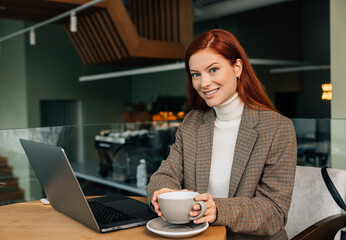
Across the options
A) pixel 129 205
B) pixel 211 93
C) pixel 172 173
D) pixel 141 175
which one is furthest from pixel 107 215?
pixel 141 175

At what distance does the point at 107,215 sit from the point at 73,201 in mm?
155

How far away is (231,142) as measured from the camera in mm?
1568

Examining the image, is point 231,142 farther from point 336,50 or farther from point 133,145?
point 133,145

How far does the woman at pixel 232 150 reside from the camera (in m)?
1.29

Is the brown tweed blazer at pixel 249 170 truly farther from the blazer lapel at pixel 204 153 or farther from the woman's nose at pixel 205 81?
the woman's nose at pixel 205 81

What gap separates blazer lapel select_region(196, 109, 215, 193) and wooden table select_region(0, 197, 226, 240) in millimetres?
356

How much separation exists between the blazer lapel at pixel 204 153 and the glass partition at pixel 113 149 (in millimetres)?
636

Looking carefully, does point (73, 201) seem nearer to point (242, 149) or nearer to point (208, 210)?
point (208, 210)

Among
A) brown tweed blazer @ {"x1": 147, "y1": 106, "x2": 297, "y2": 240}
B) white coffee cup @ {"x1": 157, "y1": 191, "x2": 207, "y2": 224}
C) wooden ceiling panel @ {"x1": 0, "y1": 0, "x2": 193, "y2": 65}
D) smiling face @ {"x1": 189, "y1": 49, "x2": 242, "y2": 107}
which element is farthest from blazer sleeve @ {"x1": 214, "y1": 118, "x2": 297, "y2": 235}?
wooden ceiling panel @ {"x1": 0, "y1": 0, "x2": 193, "y2": 65}

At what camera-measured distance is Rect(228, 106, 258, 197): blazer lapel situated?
145cm

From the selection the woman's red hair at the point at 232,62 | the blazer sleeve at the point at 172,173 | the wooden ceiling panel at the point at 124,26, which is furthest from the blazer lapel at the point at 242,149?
the wooden ceiling panel at the point at 124,26

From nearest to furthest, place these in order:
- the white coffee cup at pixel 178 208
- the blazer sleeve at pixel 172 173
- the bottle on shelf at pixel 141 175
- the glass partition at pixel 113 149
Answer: the white coffee cup at pixel 178 208, the blazer sleeve at pixel 172 173, the glass partition at pixel 113 149, the bottle on shelf at pixel 141 175

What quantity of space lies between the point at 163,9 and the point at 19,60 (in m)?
4.80

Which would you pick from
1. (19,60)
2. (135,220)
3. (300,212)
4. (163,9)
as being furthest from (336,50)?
(19,60)
